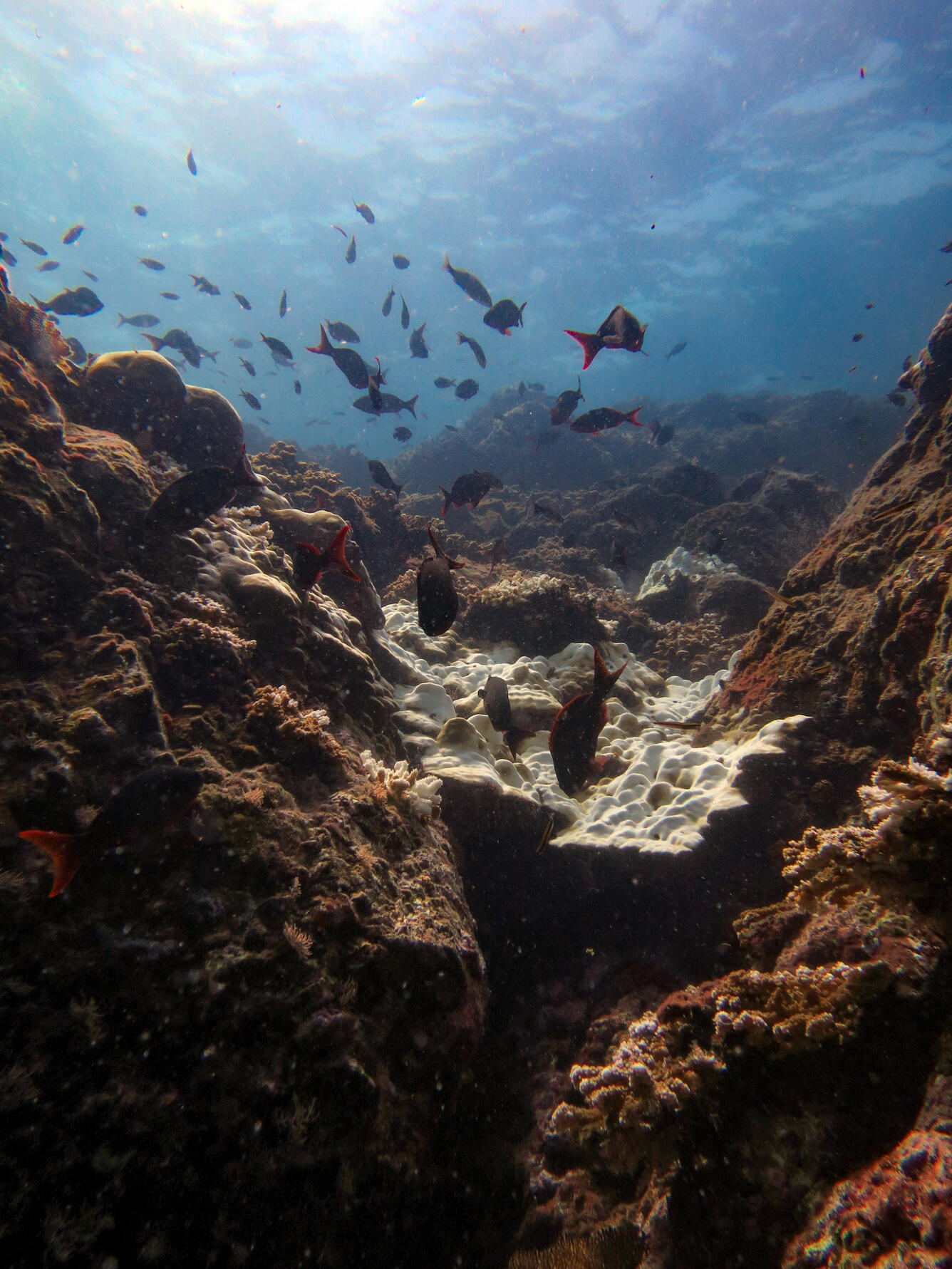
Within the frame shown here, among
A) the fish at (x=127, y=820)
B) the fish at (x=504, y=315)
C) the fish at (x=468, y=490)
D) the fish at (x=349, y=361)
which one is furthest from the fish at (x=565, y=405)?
the fish at (x=127, y=820)

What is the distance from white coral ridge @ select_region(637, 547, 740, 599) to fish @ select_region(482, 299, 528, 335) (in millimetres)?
5514

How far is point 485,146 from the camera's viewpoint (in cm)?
3112

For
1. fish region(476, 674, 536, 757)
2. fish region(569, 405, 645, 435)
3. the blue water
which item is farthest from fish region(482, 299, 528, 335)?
the blue water

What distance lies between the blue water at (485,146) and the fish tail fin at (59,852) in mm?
14731

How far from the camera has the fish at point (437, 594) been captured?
304 centimetres

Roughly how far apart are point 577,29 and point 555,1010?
37.3m

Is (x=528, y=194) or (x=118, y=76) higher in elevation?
(x=528, y=194)

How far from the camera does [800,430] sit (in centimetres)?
2436

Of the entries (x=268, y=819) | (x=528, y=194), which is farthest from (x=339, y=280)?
(x=268, y=819)

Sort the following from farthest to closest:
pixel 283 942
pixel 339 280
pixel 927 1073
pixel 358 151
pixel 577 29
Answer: pixel 339 280 < pixel 358 151 < pixel 577 29 < pixel 283 942 < pixel 927 1073

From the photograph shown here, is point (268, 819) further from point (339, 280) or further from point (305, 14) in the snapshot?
point (339, 280)

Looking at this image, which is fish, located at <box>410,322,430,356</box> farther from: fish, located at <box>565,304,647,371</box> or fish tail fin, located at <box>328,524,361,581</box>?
fish tail fin, located at <box>328,524,361,581</box>

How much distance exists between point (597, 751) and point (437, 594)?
2548mm

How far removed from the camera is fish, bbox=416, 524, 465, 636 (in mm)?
3039
